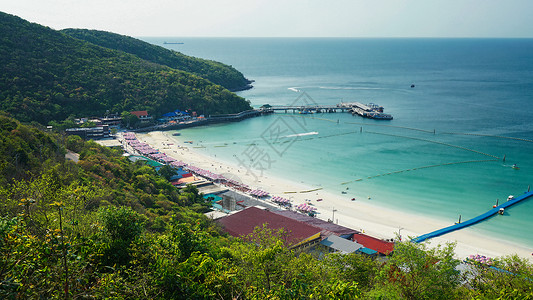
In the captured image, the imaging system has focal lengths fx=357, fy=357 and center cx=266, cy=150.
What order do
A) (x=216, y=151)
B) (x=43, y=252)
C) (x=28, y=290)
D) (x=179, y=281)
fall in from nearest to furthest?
(x=28, y=290)
(x=43, y=252)
(x=179, y=281)
(x=216, y=151)

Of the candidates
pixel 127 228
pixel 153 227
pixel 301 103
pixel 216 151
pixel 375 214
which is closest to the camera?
pixel 127 228

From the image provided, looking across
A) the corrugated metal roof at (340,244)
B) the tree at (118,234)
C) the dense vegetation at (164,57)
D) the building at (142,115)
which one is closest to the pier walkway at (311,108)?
the building at (142,115)

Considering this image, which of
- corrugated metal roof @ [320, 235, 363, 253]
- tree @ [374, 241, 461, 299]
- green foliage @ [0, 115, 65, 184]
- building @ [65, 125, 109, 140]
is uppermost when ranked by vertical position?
green foliage @ [0, 115, 65, 184]

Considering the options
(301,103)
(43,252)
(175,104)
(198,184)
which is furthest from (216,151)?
(43,252)

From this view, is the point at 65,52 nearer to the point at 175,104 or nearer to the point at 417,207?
the point at 175,104

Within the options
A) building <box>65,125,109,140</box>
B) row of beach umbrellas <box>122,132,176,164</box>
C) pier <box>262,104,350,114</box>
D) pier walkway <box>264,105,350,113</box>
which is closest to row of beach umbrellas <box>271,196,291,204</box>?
row of beach umbrellas <box>122,132,176,164</box>

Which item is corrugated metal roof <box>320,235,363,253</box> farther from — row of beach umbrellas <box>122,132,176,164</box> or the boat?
the boat

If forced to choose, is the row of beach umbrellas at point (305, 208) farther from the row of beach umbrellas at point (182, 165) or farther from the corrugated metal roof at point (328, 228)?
the corrugated metal roof at point (328, 228)
